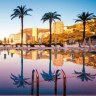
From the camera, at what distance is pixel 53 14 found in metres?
51.5

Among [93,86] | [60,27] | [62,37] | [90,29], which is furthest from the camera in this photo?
[60,27]

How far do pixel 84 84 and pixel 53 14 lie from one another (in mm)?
42613

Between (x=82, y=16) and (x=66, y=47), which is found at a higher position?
(x=82, y=16)

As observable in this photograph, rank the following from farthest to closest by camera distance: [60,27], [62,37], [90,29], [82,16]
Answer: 1. [60,27]
2. [90,29]
3. [62,37]
4. [82,16]

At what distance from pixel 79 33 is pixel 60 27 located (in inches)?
2565

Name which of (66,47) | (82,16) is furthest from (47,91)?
(82,16)

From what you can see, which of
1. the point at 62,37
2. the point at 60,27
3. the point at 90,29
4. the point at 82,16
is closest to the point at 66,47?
the point at 82,16

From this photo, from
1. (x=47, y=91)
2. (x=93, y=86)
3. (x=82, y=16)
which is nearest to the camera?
(x=47, y=91)

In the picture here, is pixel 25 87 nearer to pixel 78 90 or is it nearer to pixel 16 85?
pixel 16 85

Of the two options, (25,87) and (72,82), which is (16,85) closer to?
(25,87)

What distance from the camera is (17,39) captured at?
163m

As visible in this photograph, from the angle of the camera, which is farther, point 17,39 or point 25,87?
point 17,39

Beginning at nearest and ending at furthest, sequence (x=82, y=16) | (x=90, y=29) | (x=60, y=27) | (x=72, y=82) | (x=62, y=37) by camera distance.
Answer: (x=72, y=82) < (x=82, y=16) < (x=62, y=37) < (x=90, y=29) < (x=60, y=27)

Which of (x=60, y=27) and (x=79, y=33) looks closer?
(x=79, y=33)
